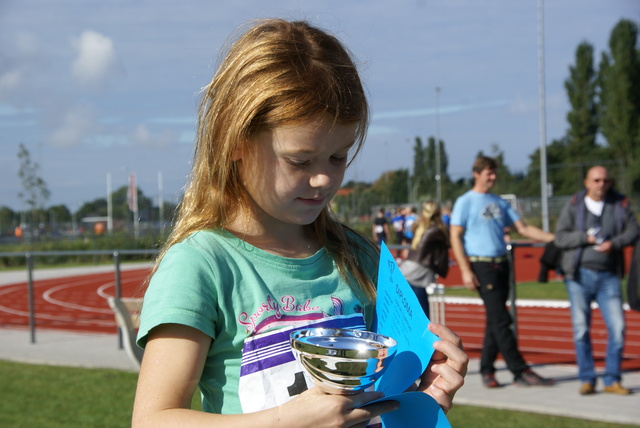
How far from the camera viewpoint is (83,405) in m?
6.24

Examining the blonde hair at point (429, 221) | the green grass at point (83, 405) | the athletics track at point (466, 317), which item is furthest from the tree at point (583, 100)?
the green grass at point (83, 405)

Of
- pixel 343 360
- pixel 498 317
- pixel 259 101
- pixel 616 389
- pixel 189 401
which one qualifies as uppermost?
pixel 259 101

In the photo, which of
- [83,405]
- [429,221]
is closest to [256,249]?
[83,405]

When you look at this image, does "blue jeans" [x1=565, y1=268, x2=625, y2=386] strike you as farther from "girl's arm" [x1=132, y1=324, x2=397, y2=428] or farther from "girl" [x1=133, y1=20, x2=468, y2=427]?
"girl's arm" [x1=132, y1=324, x2=397, y2=428]

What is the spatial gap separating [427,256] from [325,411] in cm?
651

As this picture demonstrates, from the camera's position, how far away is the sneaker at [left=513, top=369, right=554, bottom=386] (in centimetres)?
690

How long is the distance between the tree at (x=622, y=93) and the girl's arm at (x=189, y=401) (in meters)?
50.2

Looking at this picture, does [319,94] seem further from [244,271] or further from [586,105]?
[586,105]

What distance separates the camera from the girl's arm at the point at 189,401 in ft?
3.82

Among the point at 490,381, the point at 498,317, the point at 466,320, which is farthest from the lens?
the point at 466,320

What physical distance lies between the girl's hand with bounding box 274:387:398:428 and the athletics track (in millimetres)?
7470

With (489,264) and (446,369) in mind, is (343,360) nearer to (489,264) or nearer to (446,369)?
(446,369)

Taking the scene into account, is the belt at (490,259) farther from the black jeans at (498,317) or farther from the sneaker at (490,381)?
the sneaker at (490,381)

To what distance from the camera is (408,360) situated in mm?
1341
